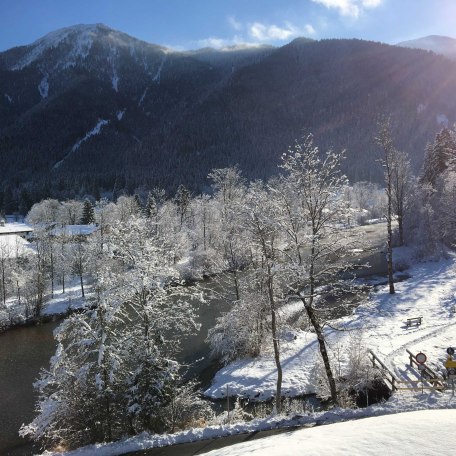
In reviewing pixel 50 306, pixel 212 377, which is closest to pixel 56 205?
pixel 50 306

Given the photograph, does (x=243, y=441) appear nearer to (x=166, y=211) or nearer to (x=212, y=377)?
(x=212, y=377)

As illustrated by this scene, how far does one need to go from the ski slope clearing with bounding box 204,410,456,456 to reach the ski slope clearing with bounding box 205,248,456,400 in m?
5.72

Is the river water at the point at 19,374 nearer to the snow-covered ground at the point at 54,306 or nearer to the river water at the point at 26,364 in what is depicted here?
the river water at the point at 26,364

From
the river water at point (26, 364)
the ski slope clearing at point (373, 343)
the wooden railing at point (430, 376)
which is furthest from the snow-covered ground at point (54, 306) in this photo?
the wooden railing at point (430, 376)

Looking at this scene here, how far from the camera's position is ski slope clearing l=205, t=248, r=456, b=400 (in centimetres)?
2236

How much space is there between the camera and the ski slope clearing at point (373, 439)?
928 centimetres

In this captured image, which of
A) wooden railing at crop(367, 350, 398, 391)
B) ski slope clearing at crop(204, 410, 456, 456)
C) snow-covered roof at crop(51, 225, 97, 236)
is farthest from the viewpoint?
snow-covered roof at crop(51, 225, 97, 236)

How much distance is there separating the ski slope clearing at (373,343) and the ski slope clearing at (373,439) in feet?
18.8

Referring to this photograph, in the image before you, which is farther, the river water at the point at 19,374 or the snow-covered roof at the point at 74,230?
the snow-covered roof at the point at 74,230

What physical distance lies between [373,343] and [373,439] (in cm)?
1582

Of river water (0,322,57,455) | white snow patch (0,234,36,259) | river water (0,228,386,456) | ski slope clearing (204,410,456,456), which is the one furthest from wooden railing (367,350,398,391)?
white snow patch (0,234,36,259)

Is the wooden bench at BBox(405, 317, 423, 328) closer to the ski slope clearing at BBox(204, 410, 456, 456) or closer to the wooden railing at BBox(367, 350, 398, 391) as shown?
the wooden railing at BBox(367, 350, 398, 391)

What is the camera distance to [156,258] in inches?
691

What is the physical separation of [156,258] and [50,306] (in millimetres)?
36741
